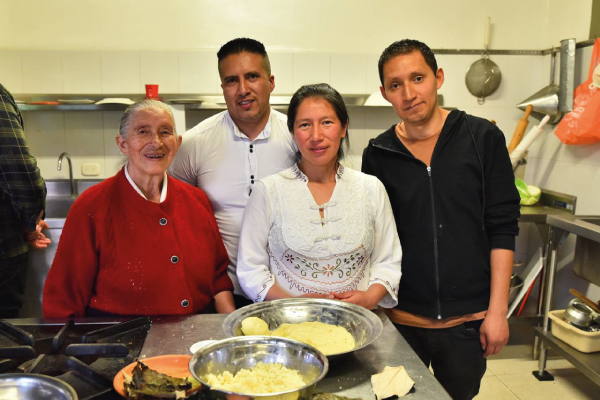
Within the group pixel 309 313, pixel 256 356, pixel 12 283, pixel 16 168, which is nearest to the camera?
pixel 256 356

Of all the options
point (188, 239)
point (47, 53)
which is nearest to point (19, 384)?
point (188, 239)

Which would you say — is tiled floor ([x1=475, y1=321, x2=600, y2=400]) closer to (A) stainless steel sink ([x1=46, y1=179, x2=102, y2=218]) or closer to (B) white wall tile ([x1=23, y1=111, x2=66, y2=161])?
(A) stainless steel sink ([x1=46, y1=179, x2=102, y2=218])

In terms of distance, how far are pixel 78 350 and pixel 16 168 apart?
3.91 ft

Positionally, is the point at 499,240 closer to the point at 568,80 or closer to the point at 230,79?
the point at 230,79

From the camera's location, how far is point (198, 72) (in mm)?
3787

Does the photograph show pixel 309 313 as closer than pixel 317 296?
Yes

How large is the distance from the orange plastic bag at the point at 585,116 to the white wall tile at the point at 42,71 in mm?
3493

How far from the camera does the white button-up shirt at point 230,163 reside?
2.05 meters

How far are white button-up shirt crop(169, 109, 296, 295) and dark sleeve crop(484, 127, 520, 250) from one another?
754mm

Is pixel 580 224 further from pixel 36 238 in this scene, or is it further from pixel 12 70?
pixel 12 70

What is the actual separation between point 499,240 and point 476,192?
0.63 feet


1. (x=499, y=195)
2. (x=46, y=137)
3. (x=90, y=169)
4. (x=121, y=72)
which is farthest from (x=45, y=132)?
(x=499, y=195)

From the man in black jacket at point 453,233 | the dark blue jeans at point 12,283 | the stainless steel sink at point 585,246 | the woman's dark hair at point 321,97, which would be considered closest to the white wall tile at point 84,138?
the dark blue jeans at point 12,283

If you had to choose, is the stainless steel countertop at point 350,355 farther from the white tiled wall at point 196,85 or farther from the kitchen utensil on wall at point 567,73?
the kitchen utensil on wall at point 567,73
